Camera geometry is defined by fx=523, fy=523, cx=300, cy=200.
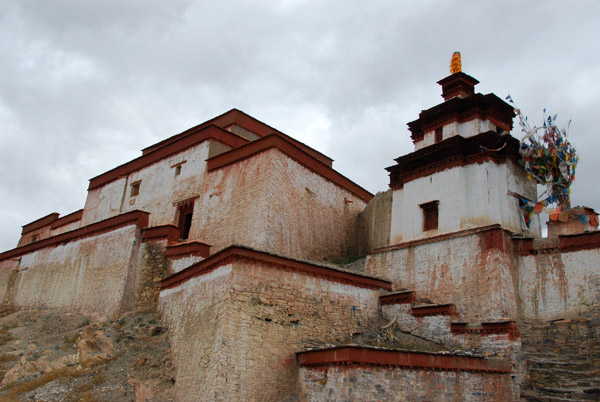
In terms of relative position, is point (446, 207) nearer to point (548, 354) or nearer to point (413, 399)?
point (548, 354)

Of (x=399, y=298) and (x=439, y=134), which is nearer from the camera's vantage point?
(x=399, y=298)

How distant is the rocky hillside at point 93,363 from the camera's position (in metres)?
10.4

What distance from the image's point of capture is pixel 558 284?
11055mm

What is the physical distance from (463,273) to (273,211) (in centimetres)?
571

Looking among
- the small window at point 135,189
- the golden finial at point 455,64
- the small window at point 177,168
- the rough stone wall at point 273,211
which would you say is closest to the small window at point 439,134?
the golden finial at point 455,64

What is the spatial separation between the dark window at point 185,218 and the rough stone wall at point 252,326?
6165mm

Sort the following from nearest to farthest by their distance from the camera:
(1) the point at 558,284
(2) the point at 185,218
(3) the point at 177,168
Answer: (1) the point at 558,284 < (2) the point at 185,218 < (3) the point at 177,168

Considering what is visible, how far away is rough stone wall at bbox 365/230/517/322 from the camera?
11.2 meters

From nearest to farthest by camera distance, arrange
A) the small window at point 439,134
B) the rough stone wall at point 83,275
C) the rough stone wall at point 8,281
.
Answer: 1. the small window at point 439,134
2. the rough stone wall at point 83,275
3. the rough stone wall at point 8,281

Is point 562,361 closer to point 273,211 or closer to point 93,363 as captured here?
point 273,211

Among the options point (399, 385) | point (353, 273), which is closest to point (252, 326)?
point (399, 385)

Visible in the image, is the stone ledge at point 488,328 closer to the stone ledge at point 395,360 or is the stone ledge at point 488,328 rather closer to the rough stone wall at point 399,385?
the stone ledge at point 395,360

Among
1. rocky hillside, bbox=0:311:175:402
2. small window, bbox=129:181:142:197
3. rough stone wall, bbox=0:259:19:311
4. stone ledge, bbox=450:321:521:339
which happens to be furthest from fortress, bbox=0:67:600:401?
small window, bbox=129:181:142:197

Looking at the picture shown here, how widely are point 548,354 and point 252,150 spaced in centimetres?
1003
